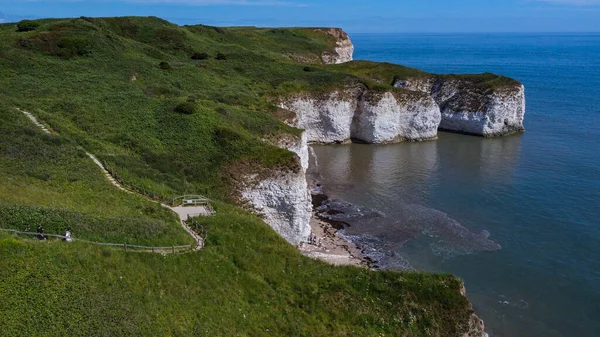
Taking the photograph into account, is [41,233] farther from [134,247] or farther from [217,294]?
[217,294]

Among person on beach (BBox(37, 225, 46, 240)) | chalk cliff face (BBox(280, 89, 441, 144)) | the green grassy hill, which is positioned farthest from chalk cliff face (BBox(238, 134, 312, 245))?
chalk cliff face (BBox(280, 89, 441, 144))

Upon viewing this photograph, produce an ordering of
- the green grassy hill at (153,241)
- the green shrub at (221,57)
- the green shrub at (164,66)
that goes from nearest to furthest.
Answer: the green grassy hill at (153,241), the green shrub at (164,66), the green shrub at (221,57)

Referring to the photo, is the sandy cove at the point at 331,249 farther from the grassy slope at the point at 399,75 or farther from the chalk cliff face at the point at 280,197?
the grassy slope at the point at 399,75

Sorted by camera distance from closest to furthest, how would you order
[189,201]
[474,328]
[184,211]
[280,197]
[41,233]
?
[41,233]
[474,328]
[184,211]
[189,201]
[280,197]

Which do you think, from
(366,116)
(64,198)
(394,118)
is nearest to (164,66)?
(366,116)

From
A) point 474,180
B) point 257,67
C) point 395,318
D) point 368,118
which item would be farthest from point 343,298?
point 257,67

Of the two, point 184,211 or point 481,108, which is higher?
point 481,108

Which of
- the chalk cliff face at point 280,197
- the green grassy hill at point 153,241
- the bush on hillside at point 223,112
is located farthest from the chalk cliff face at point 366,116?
the chalk cliff face at point 280,197
